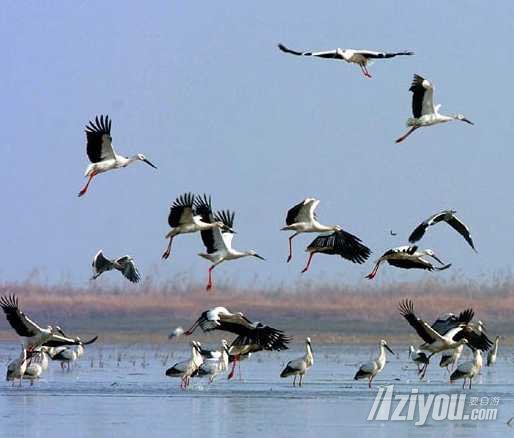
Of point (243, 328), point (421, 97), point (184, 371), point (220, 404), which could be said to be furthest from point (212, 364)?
point (421, 97)

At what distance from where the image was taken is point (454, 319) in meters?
30.7

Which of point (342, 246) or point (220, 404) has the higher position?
point (342, 246)

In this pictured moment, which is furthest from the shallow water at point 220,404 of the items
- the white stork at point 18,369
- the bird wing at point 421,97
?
the bird wing at point 421,97

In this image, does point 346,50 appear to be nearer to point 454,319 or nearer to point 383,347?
point 454,319

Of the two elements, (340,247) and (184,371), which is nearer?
(340,247)

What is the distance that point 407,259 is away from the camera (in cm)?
2777

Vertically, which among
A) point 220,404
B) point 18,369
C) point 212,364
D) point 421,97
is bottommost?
point 220,404

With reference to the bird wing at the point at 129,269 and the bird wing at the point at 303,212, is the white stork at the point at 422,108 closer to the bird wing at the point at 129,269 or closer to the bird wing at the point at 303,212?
the bird wing at the point at 303,212

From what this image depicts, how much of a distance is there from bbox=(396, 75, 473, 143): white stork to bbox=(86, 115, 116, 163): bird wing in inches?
183

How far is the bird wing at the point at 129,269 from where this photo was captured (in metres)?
33.1

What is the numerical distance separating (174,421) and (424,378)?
37.5 ft

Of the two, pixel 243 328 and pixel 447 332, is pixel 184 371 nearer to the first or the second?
pixel 243 328

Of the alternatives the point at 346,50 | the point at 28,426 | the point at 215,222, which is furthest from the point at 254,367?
the point at 28,426

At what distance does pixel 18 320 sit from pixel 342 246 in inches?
239
